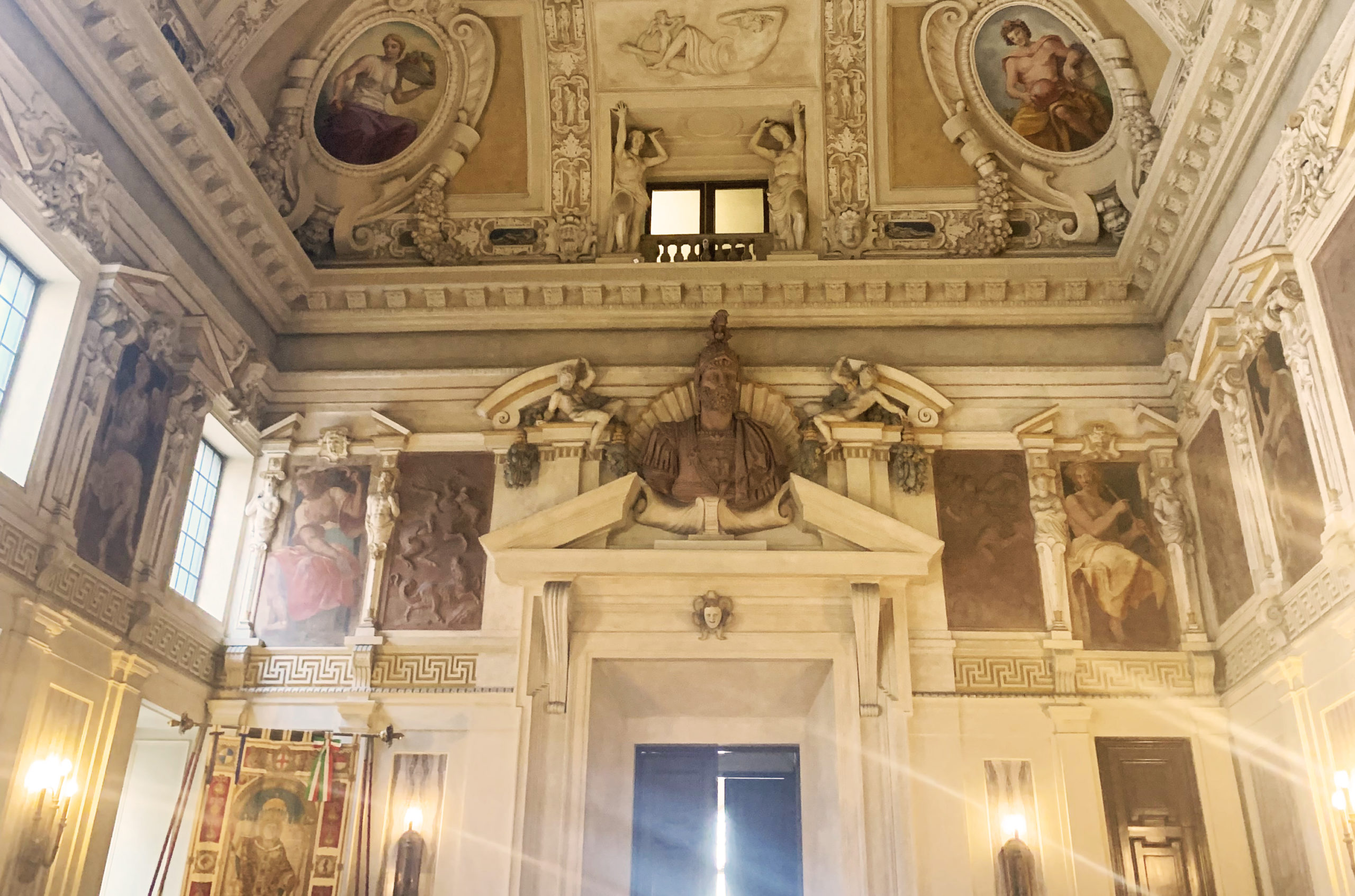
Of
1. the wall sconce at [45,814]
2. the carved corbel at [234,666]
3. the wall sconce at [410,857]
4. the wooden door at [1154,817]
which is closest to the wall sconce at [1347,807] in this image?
the wooden door at [1154,817]

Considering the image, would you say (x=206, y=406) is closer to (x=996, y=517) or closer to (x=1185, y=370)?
(x=996, y=517)

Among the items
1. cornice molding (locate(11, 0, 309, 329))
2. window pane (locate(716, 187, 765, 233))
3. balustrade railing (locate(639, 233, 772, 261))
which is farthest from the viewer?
window pane (locate(716, 187, 765, 233))

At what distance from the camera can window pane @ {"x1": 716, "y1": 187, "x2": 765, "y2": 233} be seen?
1431 centimetres

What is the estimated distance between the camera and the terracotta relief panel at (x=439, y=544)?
478 inches

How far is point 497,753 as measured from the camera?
11375 mm

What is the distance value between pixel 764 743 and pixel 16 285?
8273 millimetres

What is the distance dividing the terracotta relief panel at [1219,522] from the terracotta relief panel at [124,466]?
33.3 feet

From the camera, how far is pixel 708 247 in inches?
546

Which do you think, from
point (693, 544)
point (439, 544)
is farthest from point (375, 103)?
point (693, 544)

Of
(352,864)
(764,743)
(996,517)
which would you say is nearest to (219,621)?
(352,864)

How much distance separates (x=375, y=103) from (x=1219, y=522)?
10.6 metres

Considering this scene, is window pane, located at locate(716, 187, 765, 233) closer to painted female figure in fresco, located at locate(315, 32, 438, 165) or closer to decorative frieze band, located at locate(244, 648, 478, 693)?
painted female figure in fresco, located at locate(315, 32, 438, 165)

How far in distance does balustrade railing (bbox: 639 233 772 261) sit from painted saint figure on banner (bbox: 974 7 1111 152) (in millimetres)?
3278

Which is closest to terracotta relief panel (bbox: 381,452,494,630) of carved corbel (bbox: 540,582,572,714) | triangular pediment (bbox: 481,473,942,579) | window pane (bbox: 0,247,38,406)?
triangular pediment (bbox: 481,473,942,579)
